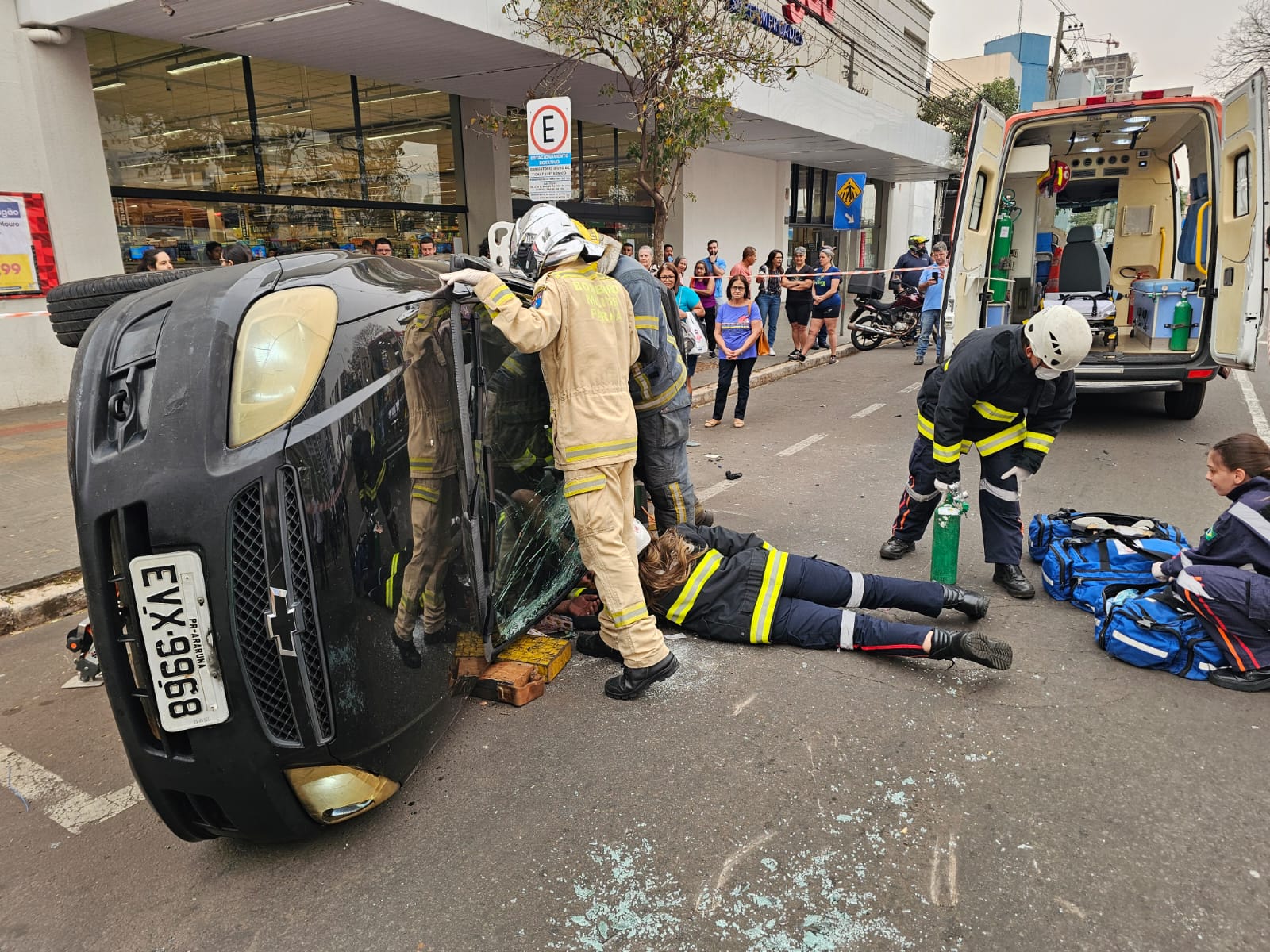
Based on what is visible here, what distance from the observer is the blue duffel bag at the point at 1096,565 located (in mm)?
3848

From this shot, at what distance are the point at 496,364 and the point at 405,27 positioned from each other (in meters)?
7.12

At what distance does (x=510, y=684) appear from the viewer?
3234mm

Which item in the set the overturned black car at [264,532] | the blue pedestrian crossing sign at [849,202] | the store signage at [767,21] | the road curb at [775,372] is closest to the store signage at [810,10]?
the store signage at [767,21]

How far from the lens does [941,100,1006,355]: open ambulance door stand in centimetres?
742

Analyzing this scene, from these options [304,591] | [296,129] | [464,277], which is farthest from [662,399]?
[296,129]

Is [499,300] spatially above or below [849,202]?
below

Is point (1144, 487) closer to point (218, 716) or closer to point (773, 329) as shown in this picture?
point (218, 716)

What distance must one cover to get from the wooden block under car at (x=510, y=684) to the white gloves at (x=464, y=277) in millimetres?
1491

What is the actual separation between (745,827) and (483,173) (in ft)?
42.0

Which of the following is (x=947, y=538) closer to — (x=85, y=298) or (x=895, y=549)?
(x=895, y=549)

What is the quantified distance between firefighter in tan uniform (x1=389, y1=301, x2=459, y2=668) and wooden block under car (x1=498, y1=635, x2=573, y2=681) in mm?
673

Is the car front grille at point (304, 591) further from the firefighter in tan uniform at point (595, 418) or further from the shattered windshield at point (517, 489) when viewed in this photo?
the firefighter in tan uniform at point (595, 418)

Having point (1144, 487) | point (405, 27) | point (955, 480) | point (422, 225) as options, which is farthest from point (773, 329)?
point (955, 480)

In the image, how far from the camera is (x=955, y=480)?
4.24 m
